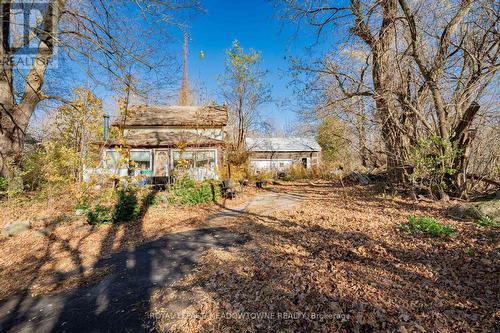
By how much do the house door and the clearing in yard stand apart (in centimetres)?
969

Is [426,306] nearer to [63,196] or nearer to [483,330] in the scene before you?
[483,330]

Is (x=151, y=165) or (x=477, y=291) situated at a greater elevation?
(x=151, y=165)

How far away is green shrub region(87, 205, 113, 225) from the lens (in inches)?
273

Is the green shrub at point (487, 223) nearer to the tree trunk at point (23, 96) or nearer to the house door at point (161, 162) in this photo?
the tree trunk at point (23, 96)

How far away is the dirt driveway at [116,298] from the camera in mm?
2707

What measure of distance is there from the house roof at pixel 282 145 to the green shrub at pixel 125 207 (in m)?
19.3

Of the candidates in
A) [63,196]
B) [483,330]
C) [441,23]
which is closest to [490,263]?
[483,330]

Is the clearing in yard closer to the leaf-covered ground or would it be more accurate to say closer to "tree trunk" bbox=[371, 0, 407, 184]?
the leaf-covered ground

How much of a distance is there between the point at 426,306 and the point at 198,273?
9.95 feet

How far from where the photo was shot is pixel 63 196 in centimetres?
878

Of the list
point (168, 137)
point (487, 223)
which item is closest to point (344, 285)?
point (487, 223)

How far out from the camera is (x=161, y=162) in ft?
51.8

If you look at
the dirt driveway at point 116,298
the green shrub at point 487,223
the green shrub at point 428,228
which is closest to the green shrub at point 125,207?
the dirt driveway at point 116,298

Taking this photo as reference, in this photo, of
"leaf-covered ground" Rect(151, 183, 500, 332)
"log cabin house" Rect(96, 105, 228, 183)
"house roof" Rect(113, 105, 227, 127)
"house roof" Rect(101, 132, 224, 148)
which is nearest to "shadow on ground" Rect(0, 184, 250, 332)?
"leaf-covered ground" Rect(151, 183, 500, 332)
